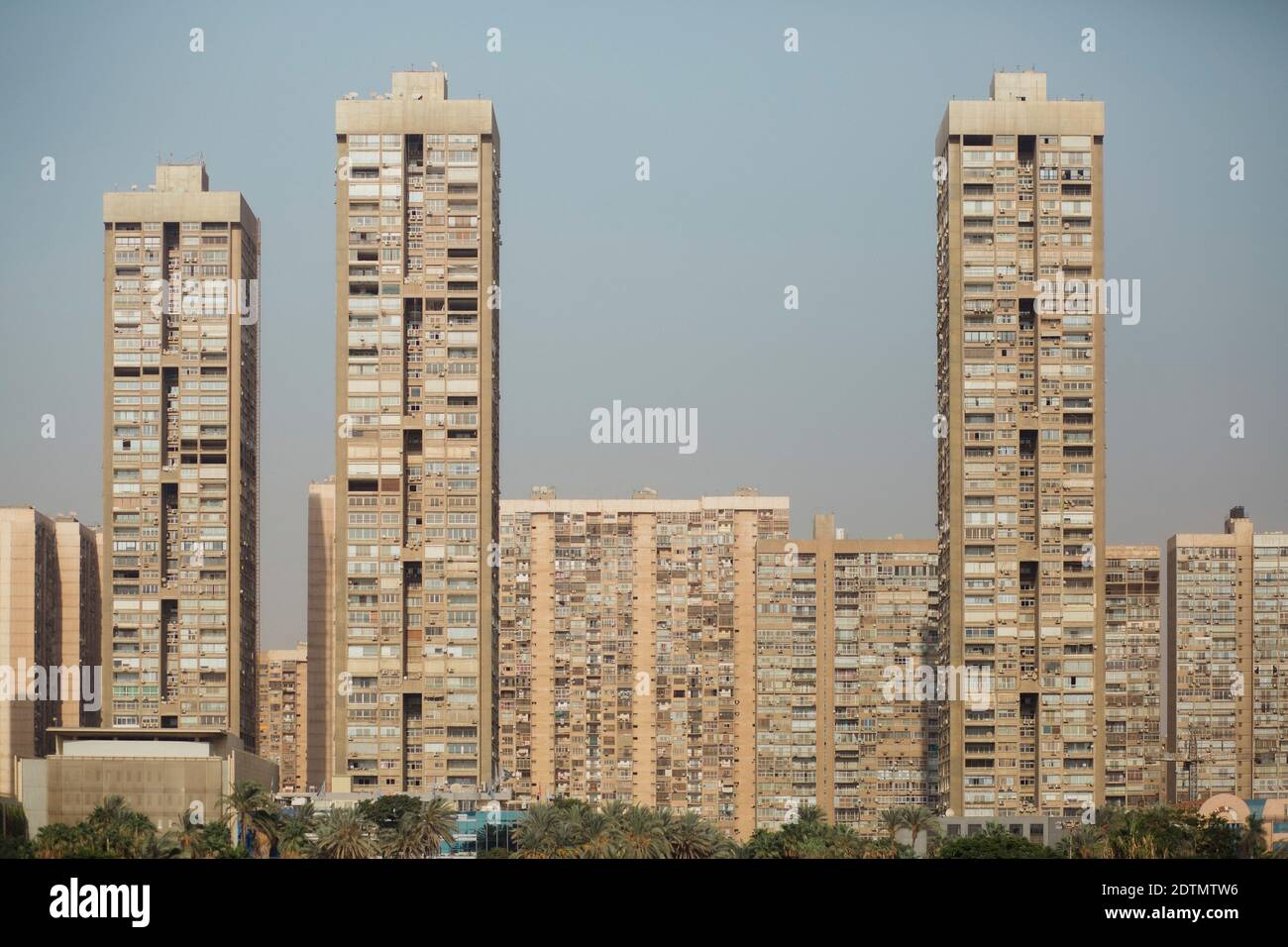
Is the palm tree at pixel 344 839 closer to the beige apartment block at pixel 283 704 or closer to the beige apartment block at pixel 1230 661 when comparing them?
the beige apartment block at pixel 1230 661

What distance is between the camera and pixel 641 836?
62.1 meters

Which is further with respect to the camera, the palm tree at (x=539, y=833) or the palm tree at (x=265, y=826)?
the palm tree at (x=265, y=826)

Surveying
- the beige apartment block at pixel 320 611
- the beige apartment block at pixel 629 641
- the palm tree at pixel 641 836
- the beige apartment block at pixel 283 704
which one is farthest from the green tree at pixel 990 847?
the beige apartment block at pixel 283 704

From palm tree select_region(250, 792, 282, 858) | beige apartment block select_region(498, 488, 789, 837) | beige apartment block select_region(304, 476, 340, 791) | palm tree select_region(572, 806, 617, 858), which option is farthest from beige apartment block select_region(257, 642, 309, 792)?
palm tree select_region(572, 806, 617, 858)

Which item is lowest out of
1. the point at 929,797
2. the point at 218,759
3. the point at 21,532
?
the point at 929,797

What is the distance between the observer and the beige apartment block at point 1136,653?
10950 centimetres

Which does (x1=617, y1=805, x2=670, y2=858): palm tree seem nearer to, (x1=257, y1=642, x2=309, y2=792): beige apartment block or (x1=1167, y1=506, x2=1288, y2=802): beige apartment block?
(x1=1167, y1=506, x2=1288, y2=802): beige apartment block

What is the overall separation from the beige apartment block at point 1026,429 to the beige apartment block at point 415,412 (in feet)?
65.1

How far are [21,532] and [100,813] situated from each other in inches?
1477

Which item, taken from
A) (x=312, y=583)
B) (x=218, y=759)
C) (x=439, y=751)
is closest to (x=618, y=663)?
(x=312, y=583)

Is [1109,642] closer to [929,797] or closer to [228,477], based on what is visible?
[929,797]

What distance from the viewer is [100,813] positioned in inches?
2776
